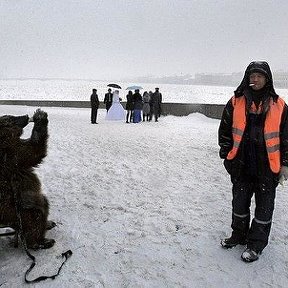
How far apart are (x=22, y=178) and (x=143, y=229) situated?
1547 millimetres

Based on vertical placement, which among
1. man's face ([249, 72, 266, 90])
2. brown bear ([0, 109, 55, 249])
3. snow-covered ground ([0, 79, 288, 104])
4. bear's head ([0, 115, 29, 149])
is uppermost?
man's face ([249, 72, 266, 90])

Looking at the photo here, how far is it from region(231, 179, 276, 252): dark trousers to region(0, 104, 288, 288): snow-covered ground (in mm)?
195

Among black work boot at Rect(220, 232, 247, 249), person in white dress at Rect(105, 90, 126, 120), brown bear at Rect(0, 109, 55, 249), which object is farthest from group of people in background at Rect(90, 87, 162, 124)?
black work boot at Rect(220, 232, 247, 249)

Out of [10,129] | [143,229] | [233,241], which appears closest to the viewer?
[10,129]

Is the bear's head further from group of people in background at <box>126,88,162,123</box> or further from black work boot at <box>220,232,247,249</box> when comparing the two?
group of people in background at <box>126,88,162,123</box>

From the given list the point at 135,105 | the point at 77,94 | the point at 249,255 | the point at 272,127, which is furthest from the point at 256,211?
the point at 77,94

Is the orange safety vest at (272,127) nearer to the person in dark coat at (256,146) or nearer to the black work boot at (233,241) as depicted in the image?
the person in dark coat at (256,146)

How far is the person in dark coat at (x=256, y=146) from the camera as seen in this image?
10.6 ft

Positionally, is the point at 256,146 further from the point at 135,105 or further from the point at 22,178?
the point at 135,105

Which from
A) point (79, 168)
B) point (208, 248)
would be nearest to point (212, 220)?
point (208, 248)

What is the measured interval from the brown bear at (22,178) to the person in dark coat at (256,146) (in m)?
1.86

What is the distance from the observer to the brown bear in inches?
125

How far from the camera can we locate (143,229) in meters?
4.07

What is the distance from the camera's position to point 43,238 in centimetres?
348
